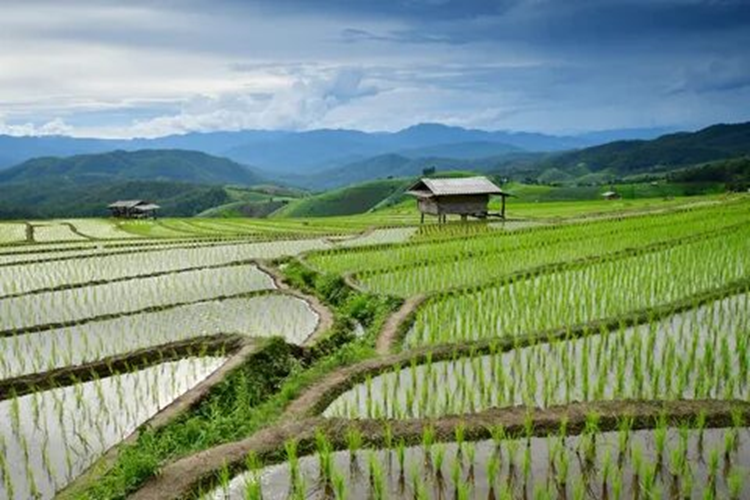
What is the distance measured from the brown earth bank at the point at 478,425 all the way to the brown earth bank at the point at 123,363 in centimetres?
327

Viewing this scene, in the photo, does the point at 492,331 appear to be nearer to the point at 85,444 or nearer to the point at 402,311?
the point at 402,311

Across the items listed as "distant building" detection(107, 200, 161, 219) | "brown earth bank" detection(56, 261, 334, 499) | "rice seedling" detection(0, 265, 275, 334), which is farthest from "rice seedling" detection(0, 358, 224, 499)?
"distant building" detection(107, 200, 161, 219)

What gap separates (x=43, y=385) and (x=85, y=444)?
2.44 m

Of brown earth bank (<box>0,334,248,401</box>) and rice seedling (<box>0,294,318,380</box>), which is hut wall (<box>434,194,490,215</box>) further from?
brown earth bank (<box>0,334,248,401</box>)

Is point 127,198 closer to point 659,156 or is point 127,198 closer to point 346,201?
point 346,201

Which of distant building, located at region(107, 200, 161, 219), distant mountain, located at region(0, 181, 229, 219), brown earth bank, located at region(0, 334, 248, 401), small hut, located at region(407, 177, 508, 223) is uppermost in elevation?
small hut, located at region(407, 177, 508, 223)

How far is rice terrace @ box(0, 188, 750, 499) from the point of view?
540 centimetres

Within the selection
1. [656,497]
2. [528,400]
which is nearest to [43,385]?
[528,400]

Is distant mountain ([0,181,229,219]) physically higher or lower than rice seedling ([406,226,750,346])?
lower

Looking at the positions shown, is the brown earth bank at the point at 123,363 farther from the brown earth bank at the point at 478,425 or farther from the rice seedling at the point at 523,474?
the rice seedling at the point at 523,474

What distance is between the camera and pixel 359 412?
6.99 meters

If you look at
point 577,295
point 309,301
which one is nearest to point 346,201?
point 309,301

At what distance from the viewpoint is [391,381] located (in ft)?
25.7

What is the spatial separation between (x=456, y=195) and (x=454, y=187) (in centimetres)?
58
